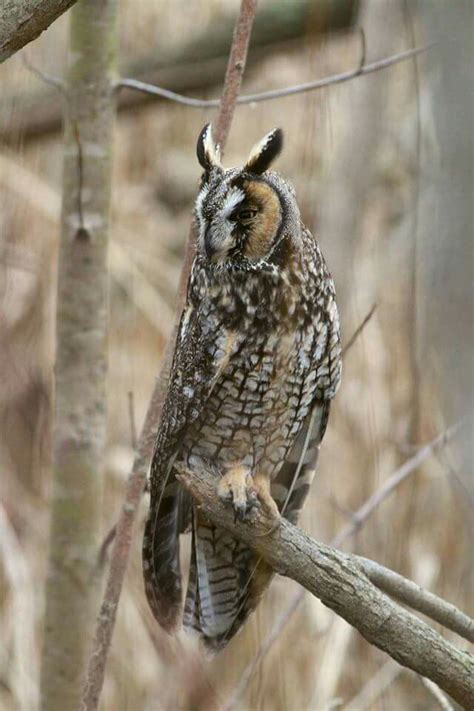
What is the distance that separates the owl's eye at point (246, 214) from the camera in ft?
7.30

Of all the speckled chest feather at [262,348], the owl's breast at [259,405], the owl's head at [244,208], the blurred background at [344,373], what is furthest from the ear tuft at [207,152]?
the blurred background at [344,373]

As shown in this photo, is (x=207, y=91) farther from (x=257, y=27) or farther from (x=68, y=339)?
(x=68, y=339)

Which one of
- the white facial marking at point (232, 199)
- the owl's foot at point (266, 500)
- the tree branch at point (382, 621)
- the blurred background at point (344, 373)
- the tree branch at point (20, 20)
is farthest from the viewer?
the blurred background at point (344, 373)

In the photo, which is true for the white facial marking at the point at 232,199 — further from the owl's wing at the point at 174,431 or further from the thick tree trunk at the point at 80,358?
the thick tree trunk at the point at 80,358

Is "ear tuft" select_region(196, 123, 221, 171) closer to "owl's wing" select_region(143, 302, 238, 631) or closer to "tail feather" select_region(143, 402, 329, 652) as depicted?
"owl's wing" select_region(143, 302, 238, 631)

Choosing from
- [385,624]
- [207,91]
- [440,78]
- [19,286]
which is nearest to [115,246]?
[19,286]

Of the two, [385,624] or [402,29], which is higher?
[402,29]

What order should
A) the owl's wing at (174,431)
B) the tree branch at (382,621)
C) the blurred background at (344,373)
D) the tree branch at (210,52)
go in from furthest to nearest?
the tree branch at (210,52)
the blurred background at (344,373)
the owl's wing at (174,431)
the tree branch at (382,621)

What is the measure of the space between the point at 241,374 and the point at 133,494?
1.30 feet

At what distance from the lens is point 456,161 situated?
1213 millimetres

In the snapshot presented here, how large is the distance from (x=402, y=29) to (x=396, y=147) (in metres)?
1.90

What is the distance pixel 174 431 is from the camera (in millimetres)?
2396

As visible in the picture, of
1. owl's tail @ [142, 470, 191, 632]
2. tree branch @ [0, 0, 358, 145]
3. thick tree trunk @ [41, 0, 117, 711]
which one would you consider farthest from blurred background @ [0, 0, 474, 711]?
owl's tail @ [142, 470, 191, 632]

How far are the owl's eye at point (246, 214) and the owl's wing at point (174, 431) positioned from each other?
0.24m
